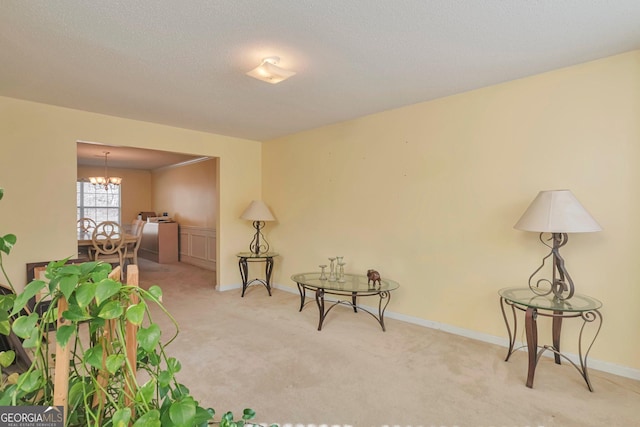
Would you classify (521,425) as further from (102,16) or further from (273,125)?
(273,125)

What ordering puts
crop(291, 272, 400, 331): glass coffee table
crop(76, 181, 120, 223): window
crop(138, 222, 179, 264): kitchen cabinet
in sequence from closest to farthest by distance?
1. crop(291, 272, 400, 331): glass coffee table
2. crop(138, 222, 179, 264): kitchen cabinet
3. crop(76, 181, 120, 223): window

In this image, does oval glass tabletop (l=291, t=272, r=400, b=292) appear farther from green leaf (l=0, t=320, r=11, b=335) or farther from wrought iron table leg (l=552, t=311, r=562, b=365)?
green leaf (l=0, t=320, r=11, b=335)

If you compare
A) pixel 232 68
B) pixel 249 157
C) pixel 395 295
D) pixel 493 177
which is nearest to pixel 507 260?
pixel 493 177

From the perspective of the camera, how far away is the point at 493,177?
2939mm

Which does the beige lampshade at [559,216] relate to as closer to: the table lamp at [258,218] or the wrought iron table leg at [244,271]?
the table lamp at [258,218]

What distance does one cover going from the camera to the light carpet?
6.34 ft

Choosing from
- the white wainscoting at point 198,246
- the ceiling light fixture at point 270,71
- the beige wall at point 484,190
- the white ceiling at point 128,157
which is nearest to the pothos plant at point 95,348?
the ceiling light fixture at point 270,71

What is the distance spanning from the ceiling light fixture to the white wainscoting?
4519 millimetres

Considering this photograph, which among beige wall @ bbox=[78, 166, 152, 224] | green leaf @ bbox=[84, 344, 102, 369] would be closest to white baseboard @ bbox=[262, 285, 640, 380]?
green leaf @ bbox=[84, 344, 102, 369]

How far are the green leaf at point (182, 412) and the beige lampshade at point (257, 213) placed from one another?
3956 mm

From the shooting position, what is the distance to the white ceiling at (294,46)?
72.3 inches

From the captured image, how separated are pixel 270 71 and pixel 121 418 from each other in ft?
7.28

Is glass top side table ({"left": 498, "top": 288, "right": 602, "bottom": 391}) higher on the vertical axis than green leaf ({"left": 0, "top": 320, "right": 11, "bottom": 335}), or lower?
lower

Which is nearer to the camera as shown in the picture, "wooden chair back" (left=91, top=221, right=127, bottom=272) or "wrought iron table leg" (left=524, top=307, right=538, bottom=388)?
"wrought iron table leg" (left=524, top=307, right=538, bottom=388)
